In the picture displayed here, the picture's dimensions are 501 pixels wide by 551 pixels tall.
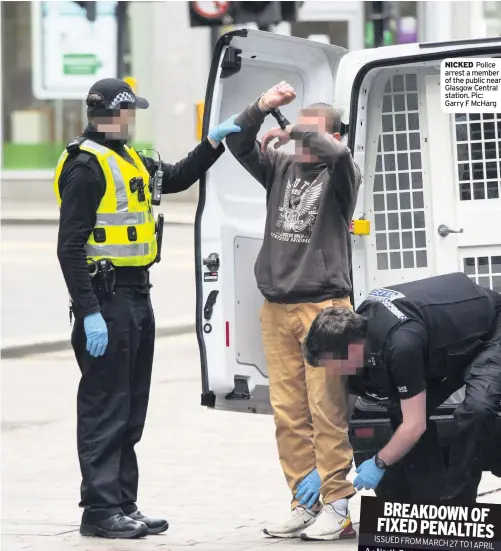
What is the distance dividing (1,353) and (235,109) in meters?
6.50

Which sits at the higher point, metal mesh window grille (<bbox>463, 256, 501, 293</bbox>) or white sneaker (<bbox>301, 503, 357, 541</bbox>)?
metal mesh window grille (<bbox>463, 256, 501, 293</bbox>)

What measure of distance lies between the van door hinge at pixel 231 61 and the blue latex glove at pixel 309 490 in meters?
1.80

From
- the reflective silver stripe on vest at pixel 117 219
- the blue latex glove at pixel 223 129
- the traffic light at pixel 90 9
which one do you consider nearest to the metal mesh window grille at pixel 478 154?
the blue latex glove at pixel 223 129

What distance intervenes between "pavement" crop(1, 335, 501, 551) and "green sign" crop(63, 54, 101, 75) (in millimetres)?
15623

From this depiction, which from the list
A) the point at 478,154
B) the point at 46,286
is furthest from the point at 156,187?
the point at 46,286

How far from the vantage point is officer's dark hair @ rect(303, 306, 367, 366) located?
18.6ft

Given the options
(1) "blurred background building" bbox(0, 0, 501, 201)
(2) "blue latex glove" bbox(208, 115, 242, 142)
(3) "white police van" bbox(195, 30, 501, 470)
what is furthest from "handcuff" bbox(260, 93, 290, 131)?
(1) "blurred background building" bbox(0, 0, 501, 201)

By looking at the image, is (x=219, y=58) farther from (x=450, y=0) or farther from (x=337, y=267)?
(x=450, y=0)

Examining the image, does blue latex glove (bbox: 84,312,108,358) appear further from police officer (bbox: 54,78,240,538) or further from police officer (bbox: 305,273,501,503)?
police officer (bbox: 305,273,501,503)

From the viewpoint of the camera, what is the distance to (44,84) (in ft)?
93.9

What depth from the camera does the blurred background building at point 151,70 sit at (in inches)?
1224

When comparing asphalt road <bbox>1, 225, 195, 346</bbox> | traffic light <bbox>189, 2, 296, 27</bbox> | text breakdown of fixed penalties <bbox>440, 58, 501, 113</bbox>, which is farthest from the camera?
traffic light <bbox>189, 2, 296, 27</bbox>

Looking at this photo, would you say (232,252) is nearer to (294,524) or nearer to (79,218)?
(79,218)

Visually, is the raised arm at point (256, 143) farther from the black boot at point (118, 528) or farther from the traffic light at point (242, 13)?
the traffic light at point (242, 13)
